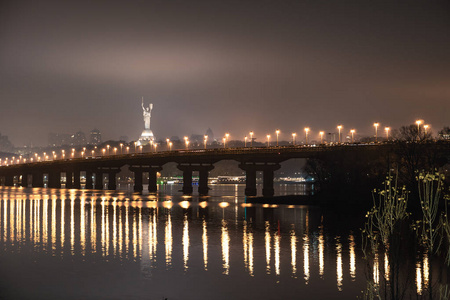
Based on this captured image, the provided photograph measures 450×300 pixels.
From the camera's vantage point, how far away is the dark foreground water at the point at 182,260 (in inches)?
1167

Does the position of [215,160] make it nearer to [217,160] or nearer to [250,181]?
[217,160]

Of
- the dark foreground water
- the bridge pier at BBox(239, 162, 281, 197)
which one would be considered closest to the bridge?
the bridge pier at BBox(239, 162, 281, 197)

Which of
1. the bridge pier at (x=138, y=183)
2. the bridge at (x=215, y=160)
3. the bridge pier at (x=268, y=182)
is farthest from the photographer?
the bridge pier at (x=138, y=183)

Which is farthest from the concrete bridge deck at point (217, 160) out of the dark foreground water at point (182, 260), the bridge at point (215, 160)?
the dark foreground water at point (182, 260)

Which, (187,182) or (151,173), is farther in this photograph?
(151,173)

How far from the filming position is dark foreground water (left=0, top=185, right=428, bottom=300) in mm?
29641

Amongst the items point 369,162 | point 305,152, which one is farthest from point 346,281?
point 305,152

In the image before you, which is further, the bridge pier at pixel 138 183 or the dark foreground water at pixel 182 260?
the bridge pier at pixel 138 183

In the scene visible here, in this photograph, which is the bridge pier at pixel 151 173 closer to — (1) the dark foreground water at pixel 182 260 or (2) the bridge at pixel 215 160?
(2) the bridge at pixel 215 160

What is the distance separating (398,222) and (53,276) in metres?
18.7

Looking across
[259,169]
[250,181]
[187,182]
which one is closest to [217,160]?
[250,181]

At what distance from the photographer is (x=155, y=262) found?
37.2 metres

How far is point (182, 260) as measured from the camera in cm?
3806

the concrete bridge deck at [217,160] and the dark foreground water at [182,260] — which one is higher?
the concrete bridge deck at [217,160]
